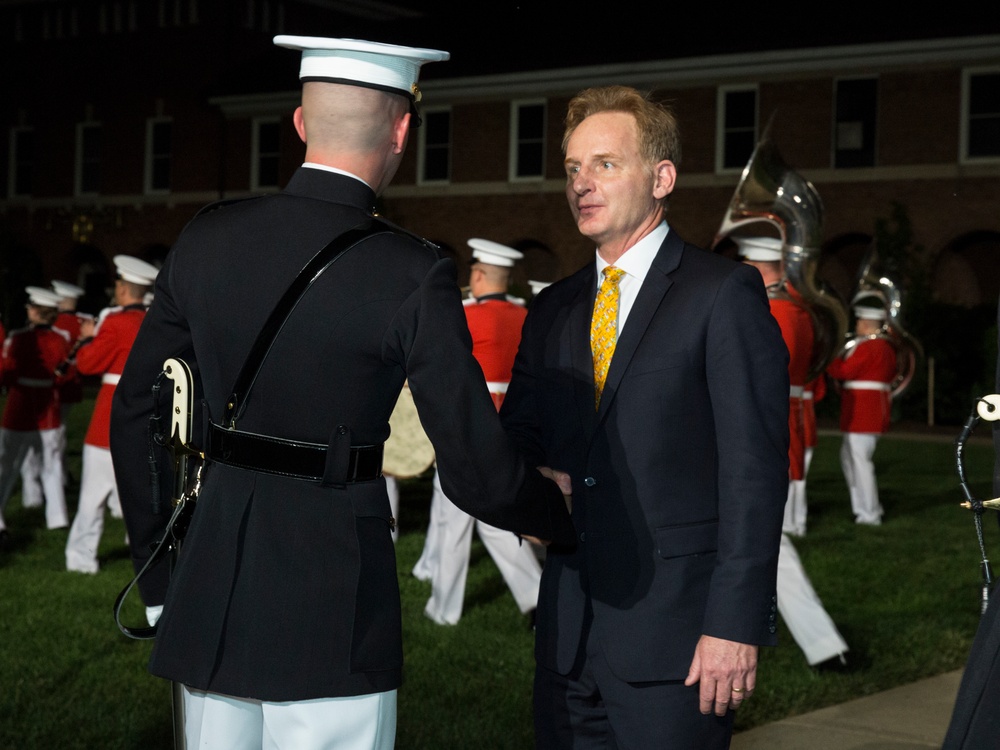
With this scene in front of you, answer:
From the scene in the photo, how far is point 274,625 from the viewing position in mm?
2637

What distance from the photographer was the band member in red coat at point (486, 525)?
305 inches

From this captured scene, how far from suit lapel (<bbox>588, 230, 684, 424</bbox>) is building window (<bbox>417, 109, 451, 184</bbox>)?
27778 mm

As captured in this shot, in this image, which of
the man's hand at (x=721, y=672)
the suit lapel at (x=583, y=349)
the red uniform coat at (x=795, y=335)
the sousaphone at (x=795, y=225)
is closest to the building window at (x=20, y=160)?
the sousaphone at (x=795, y=225)

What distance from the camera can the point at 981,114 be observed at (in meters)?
25.1

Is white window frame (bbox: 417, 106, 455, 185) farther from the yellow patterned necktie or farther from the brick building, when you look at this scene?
the yellow patterned necktie

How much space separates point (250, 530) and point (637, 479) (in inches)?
36.6

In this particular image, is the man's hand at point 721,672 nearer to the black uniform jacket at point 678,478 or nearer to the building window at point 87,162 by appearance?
the black uniform jacket at point 678,478

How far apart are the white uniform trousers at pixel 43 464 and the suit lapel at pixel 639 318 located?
29.0 feet

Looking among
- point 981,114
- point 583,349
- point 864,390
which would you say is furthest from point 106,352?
point 981,114

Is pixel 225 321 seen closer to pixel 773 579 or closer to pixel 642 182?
pixel 642 182

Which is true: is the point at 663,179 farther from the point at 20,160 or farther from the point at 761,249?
the point at 20,160

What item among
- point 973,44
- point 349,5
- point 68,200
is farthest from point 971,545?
point 349,5

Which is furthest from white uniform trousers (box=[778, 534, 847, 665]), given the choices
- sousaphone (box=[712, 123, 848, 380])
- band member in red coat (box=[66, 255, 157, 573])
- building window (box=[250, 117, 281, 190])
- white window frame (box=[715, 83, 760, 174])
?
building window (box=[250, 117, 281, 190])

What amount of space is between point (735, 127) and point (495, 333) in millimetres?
19532
